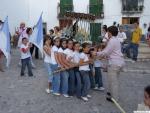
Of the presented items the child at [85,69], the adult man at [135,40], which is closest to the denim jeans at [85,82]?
the child at [85,69]

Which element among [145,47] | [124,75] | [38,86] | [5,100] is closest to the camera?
[5,100]

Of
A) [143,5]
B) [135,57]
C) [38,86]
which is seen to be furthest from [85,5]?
[38,86]

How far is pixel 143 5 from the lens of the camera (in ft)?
118

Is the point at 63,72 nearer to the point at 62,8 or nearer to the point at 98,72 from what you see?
the point at 98,72

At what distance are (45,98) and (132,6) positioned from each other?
26.6 m

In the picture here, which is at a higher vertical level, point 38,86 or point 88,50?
point 88,50

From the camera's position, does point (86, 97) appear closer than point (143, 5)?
Yes

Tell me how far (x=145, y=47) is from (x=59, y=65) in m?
11.6

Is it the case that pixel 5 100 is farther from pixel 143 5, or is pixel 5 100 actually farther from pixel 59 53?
pixel 143 5

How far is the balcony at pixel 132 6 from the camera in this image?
1405 inches

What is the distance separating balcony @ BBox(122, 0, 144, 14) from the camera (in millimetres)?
35688

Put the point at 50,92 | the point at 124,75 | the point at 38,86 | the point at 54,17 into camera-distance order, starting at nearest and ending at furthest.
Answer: the point at 50,92
the point at 38,86
the point at 124,75
the point at 54,17

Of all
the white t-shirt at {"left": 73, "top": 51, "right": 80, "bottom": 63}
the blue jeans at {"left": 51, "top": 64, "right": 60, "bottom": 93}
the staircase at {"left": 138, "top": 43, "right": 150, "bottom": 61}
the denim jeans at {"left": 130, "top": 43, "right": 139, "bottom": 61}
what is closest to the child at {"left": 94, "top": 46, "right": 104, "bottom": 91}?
the white t-shirt at {"left": 73, "top": 51, "right": 80, "bottom": 63}

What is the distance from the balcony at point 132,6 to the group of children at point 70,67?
1008 inches
